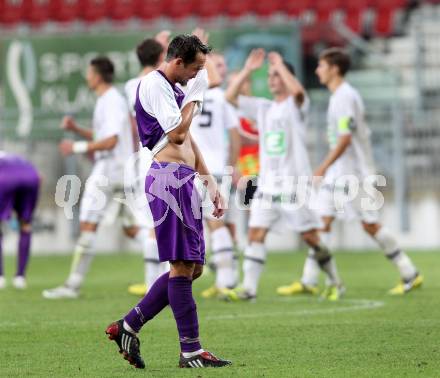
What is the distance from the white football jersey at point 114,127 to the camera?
10.7m

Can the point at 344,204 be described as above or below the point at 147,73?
below

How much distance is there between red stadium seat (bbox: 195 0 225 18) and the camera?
74.6 ft

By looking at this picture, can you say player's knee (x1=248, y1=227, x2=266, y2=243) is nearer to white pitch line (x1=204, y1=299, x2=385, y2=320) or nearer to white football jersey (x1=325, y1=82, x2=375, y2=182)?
white pitch line (x1=204, y1=299, x2=385, y2=320)

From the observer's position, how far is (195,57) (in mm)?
6090

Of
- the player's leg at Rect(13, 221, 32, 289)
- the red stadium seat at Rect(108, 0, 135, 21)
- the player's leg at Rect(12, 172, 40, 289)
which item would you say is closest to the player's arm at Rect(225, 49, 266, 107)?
the player's leg at Rect(12, 172, 40, 289)

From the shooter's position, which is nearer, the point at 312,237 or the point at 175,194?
the point at 175,194

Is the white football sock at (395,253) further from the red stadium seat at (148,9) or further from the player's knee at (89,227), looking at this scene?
the red stadium seat at (148,9)

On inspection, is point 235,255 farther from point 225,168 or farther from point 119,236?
point 119,236

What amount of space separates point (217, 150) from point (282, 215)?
3.24 ft

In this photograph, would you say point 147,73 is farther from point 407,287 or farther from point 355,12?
point 355,12

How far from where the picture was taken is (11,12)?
23.5 meters

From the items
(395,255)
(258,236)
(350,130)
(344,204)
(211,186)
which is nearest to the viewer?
(211,186)

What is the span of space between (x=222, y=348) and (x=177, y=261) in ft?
3.17

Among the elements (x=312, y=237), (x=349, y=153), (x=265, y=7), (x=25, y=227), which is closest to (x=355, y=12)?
(x=265, y=7)
